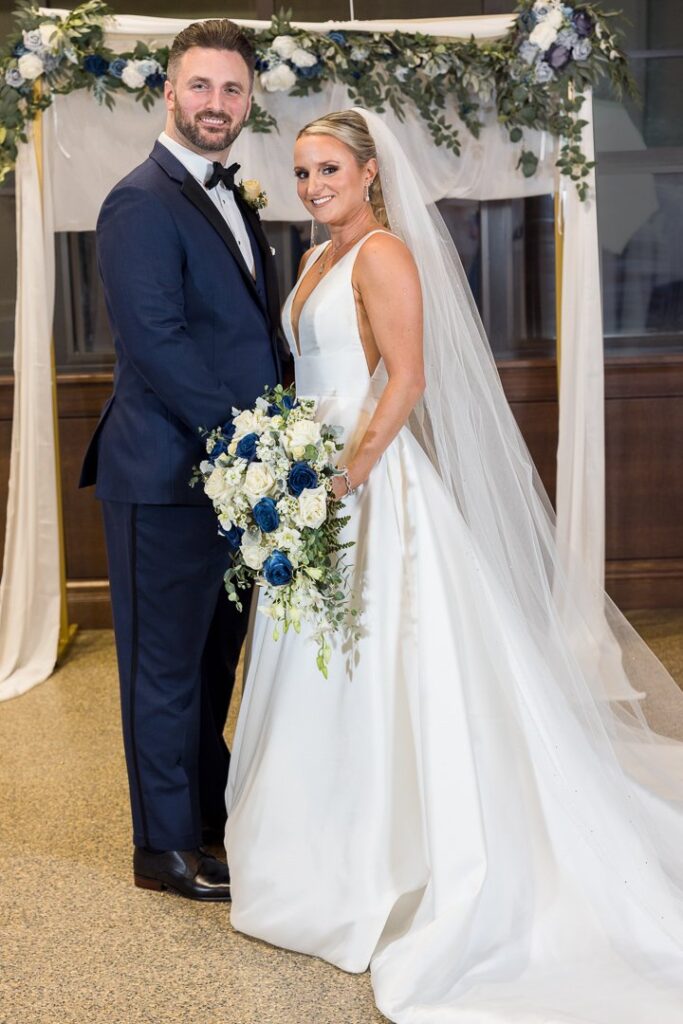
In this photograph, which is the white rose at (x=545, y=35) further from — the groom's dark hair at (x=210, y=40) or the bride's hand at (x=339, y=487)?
the bride's hand at (x=339, y=487)

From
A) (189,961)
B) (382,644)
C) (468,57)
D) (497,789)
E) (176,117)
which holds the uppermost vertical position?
(468,57)

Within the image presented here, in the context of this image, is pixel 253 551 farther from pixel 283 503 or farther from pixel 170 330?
pixel 170 330

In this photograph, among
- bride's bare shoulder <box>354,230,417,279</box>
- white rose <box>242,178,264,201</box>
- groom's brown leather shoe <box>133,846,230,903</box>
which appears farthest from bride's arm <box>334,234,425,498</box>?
groom's brown leather shoe <box>133,846,230,903</box>

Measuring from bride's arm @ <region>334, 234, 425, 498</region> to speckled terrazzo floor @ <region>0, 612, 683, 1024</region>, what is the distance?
3.49 feet

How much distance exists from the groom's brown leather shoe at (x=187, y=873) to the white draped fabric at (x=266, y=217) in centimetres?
167

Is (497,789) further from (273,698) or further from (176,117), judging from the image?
(176,117)

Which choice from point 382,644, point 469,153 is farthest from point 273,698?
point 469,153

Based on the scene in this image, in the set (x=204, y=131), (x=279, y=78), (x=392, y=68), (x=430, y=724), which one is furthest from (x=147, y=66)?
(x=430, y=724)

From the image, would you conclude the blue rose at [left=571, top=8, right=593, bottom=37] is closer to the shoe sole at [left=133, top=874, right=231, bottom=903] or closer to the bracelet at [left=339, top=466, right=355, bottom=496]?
the bracelet at [left=339, top=466, right=355, bottom=496]

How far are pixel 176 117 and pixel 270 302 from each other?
1.54 feet

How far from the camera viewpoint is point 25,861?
3066mm

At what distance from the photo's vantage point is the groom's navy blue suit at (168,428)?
8.36 ft

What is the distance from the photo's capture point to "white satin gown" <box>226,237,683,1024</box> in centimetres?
235

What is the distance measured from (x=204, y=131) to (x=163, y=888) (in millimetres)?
1790
